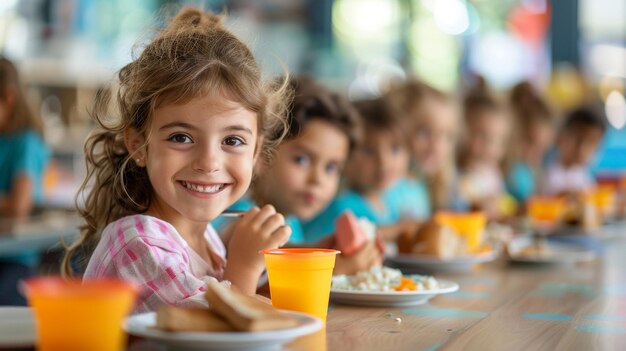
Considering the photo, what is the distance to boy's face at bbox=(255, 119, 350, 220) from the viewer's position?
2119 mm

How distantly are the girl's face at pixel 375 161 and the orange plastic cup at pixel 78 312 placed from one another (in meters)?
1.99

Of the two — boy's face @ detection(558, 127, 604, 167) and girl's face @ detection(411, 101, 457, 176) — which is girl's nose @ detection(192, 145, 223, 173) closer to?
girl's face @ detection(411, 101, 457, 176)

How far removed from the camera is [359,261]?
150cm

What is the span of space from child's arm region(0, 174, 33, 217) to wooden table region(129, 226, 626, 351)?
7.07 feet

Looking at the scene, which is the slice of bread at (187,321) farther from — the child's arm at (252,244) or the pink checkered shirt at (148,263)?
the child's arm at (252,244)

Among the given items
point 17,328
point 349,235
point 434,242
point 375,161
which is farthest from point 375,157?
point 17,328

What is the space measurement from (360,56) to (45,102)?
2.45 metres

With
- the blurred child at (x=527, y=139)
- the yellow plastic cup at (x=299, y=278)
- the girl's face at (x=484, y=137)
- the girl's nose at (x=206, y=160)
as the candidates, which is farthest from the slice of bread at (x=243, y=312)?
the blurred child at (x=527, y=139)

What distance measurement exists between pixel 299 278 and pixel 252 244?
0.19 meters

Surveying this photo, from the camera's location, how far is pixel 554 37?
631cm

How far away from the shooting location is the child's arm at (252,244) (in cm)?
122

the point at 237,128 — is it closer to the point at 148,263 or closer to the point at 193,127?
the point at 193,127

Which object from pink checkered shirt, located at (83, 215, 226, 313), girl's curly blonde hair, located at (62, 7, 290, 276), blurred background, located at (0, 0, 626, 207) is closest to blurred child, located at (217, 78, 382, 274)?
girl's curly blonde hair, located at (62, 7, 290, 276)

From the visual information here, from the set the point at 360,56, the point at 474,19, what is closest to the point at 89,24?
the point at 360,56
